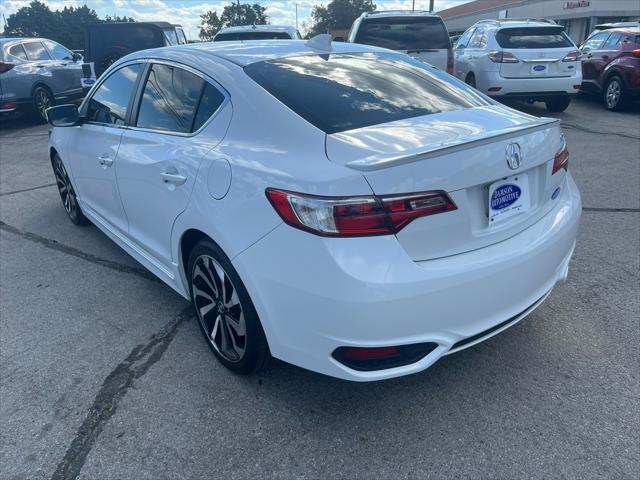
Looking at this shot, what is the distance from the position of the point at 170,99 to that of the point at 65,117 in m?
1.52

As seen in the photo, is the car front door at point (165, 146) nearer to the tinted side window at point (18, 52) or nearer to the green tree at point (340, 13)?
the tinted side window at point (18, 52)

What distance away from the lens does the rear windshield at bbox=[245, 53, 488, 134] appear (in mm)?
2615

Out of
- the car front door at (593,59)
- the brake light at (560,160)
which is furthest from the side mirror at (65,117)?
the car front door at (593,59)

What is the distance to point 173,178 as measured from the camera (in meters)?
2.95

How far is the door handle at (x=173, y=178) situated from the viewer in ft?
9.44

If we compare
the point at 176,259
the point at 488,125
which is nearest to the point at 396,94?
the point at 488,125

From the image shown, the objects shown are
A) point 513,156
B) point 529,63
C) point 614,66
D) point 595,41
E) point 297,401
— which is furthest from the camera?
point 595,41

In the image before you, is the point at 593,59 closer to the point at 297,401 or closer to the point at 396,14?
the point at 396,14

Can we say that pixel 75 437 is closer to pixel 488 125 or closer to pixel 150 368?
pixel 150 368

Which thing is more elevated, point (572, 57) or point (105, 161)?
point (105, 161)

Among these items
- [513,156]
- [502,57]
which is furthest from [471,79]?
[513,156]

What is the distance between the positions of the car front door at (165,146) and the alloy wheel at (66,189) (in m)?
1.71

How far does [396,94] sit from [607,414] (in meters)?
1.86

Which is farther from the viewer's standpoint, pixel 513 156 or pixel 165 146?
pixel 165 146
